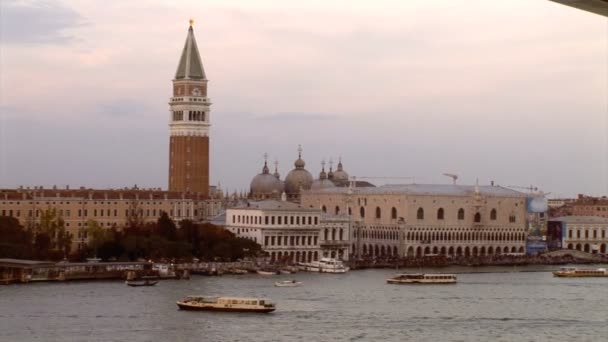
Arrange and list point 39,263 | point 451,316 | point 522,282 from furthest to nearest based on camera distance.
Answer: point 522,282 → point 39,263 → point 451,316

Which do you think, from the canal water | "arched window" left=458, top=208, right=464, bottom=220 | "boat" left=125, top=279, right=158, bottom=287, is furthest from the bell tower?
"boat" left=125, top=279, right=158, bottom=287

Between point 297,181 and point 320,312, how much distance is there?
1682 centimetres

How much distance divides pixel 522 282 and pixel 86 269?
611 cm

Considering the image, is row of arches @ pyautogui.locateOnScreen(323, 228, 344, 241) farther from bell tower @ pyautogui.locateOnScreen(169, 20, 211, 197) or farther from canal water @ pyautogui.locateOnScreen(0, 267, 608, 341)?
canal water @ pyautogui.locateOnScreen(0, 267, 608, 341)

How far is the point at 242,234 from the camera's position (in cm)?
2433

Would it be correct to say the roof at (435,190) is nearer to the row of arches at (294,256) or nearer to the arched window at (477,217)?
the arched window at (477,217)

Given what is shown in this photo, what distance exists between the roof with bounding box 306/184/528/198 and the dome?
2432mm

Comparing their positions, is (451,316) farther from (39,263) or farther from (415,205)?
(415,205)

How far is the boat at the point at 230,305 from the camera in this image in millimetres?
14383

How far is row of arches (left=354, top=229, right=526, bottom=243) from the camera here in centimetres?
2623

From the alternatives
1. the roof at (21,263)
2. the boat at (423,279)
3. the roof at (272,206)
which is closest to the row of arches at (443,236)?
the roof at (272,206)

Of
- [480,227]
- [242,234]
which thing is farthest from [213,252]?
[480,227]

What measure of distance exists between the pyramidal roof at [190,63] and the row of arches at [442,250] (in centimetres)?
455

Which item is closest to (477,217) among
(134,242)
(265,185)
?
(265,185)
